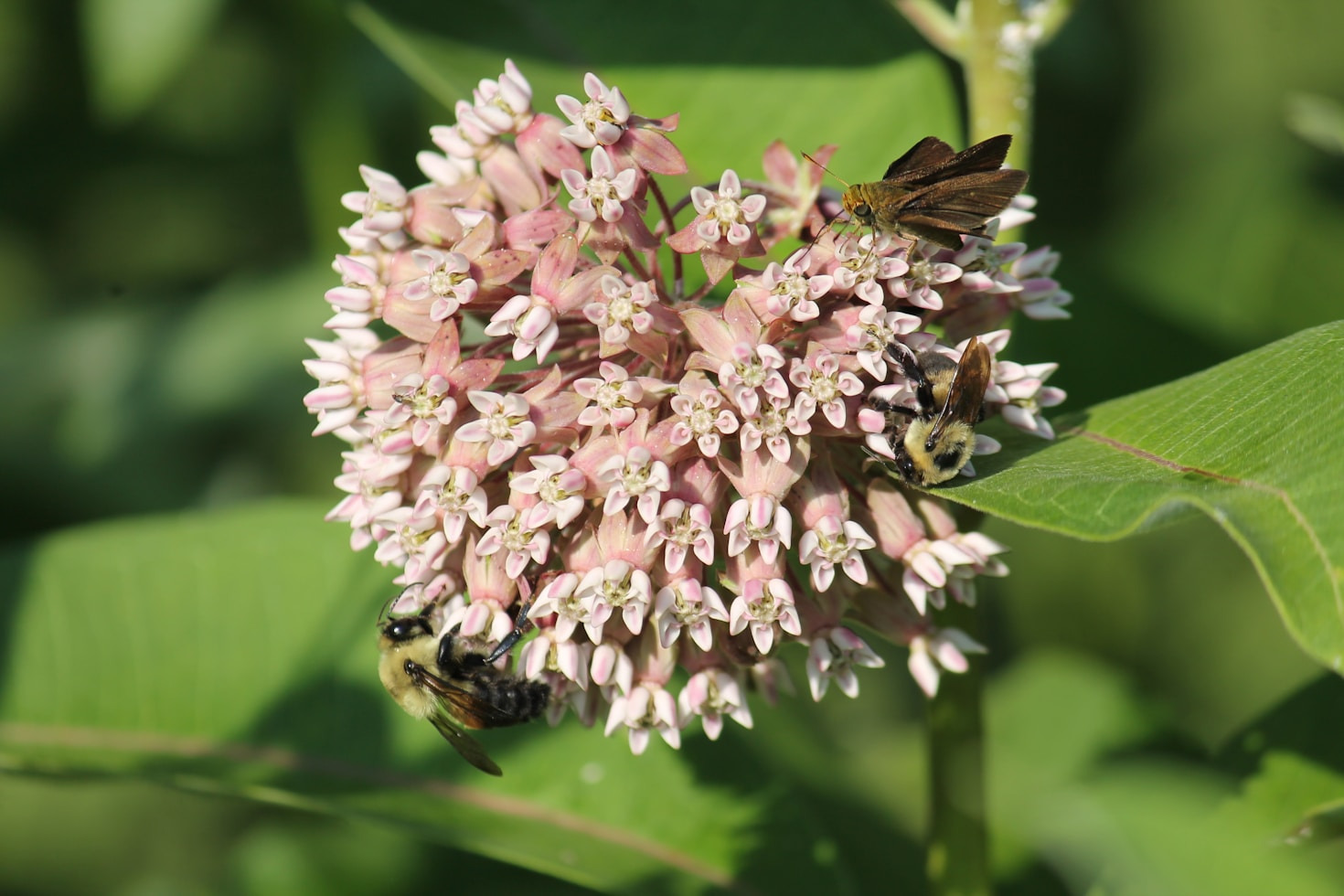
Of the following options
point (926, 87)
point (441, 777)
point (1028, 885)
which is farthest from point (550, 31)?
point (1028, 885)

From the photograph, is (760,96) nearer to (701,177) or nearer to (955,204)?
(701,177)

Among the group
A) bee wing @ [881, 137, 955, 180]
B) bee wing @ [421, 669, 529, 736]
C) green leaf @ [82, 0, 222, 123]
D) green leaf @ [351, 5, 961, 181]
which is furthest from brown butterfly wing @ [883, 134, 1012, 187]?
green leaf @ [82, 0, 222, 123]

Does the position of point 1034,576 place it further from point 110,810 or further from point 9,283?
point 9,283

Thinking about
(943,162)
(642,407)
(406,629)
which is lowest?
(406,629)

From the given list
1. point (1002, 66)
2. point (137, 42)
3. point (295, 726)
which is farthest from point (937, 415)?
point (137, 42)

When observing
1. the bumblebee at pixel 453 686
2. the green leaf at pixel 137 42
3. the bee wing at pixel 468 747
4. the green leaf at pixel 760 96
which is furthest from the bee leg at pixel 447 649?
the green leaf at pixel 137 42

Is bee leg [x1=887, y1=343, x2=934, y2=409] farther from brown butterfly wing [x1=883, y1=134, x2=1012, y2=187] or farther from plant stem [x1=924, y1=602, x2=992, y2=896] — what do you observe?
plant stem [x1=924, y1=602, x2=992, y2=896]

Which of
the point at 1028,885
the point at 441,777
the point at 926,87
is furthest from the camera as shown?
the point at 1028,885
